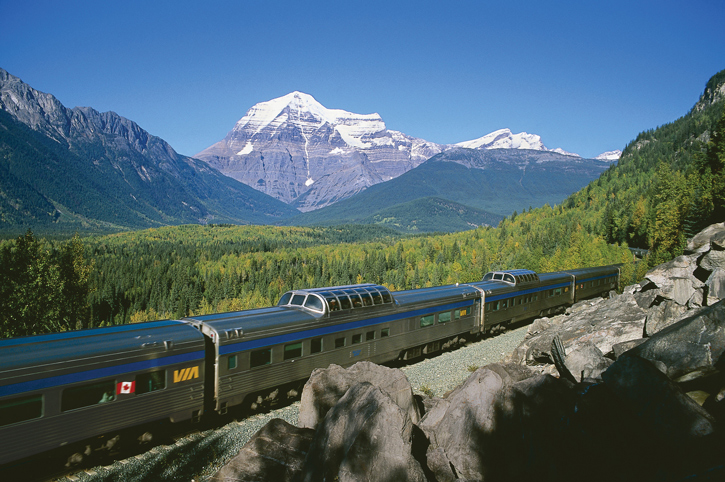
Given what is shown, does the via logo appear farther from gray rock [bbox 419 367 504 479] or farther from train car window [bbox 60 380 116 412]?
gray rock [bbox 419 367 504 479]

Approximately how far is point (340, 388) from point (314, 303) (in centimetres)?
593

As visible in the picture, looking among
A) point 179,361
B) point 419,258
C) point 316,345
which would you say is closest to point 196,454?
point 179,361

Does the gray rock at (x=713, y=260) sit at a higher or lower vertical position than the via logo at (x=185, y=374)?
higher

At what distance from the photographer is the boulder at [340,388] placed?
1073 cm

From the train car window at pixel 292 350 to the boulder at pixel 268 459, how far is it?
5635 millimetres

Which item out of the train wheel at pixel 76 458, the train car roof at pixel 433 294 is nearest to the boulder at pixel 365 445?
the train wheel at pixel 76 458

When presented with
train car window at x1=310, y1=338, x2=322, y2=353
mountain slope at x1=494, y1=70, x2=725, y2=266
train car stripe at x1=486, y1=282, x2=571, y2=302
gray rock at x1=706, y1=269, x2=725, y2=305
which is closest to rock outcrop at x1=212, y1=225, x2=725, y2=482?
train car window at x1=310, y1=338, x2=322, y2=353

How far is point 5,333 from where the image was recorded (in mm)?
39000

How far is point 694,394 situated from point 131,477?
1290 centimetres

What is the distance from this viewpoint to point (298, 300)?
700 inches

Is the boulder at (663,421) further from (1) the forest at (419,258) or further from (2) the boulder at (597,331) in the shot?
(1) the forest at (419,258)

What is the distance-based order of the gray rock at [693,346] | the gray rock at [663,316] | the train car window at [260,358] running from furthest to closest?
the gray rock at [663,316], the train car window at [260,358], the gray rock at [693,346]

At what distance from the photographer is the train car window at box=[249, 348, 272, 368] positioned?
14.1 m

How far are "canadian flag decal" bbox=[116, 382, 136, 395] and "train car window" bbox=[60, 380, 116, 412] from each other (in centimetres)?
12
